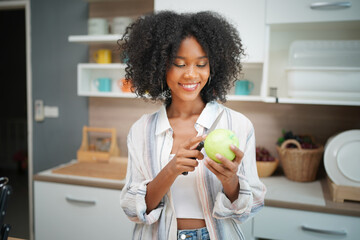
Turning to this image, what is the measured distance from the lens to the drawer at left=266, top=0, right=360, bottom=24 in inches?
60.6

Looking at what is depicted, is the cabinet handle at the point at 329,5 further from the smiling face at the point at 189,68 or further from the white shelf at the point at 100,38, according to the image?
→ the white shelf at the point at 100,38

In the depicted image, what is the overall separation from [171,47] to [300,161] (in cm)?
117

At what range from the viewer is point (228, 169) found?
80 cm

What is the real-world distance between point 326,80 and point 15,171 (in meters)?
4.40

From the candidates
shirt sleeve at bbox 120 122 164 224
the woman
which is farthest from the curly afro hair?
shirt sleeve at bbox 120 122 164 224

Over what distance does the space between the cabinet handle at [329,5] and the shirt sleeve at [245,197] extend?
41.0 inches

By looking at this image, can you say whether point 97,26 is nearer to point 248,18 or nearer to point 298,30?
point 248,18

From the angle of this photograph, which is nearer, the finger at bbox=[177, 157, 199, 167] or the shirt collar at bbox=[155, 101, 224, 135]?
the finger at bbox=[177, 157, 199, 167]

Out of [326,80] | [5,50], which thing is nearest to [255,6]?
[326,80]

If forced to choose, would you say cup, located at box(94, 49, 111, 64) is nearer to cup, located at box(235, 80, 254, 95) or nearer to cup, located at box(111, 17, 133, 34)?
cup, located at box(111, 17, 133, 34)

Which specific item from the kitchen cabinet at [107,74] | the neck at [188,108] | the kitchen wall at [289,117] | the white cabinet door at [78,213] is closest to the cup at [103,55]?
the kitchen cabinet at [107,74]

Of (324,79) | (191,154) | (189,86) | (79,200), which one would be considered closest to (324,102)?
(324,79)

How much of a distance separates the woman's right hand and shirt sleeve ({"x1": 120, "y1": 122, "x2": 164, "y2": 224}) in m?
0.19

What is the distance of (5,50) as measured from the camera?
4.75 meters
